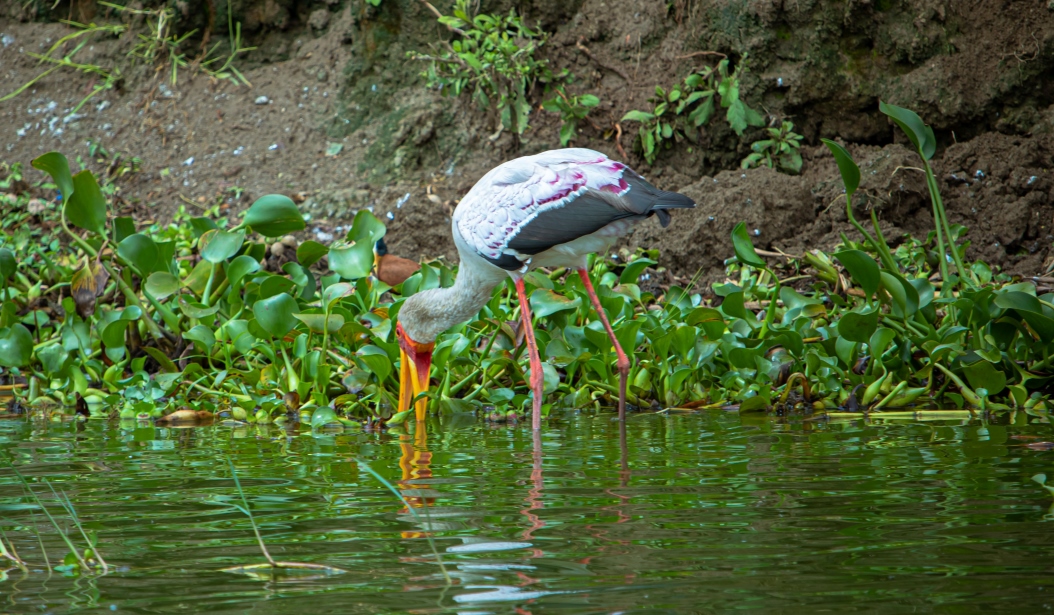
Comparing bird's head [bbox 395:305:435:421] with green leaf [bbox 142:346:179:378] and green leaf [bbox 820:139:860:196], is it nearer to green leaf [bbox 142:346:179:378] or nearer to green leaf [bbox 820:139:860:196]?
green leaf [bbox 142:346:179:378]

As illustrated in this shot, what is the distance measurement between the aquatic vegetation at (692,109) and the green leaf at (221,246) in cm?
301

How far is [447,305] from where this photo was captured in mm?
4801

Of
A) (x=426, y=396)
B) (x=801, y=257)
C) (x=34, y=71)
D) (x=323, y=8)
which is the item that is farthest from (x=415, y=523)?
(x=34, y=71)

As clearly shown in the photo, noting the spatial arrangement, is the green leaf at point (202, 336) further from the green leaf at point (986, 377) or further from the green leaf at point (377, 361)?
the green leaf at point (986, 377)

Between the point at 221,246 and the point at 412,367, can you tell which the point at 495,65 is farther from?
the point at 412,367

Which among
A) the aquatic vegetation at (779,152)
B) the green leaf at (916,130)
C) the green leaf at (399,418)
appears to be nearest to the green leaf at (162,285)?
the green leaf at (399,418)

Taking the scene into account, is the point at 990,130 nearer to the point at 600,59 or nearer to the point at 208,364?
the point at 600,59

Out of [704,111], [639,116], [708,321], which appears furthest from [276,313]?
[704,111]

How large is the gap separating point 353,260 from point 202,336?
2.76 ft

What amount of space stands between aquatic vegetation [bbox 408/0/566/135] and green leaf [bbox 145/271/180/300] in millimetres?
2850

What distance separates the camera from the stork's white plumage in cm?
453

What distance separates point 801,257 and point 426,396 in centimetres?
258

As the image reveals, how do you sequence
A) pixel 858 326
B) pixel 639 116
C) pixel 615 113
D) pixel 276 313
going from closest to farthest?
pixel 858 326 → pixel 276 313 → pixel 639 116 → pixel 615 113

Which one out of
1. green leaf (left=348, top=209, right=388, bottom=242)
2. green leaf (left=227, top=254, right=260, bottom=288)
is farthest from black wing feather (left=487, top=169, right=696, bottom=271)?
green leaf (left=227, top=254, right=260, bottom=288)
